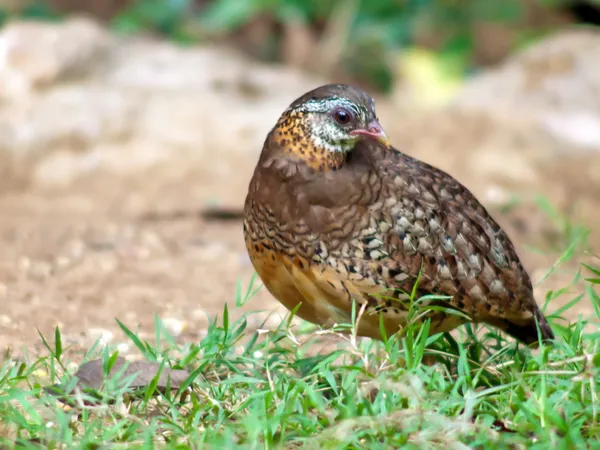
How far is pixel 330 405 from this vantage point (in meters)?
3.20

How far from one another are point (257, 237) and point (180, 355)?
648mm

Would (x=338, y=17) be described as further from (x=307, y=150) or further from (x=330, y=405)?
(x=330, y=405)

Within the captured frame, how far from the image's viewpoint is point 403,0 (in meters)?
10.6

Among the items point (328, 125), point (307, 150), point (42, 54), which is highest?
point (328, 125)

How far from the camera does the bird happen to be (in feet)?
11.2

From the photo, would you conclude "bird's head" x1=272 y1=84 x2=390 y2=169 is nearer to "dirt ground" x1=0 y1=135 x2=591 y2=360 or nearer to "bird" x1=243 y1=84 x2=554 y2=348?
"bird" x1=243 y1=84 x2=554 y2=348

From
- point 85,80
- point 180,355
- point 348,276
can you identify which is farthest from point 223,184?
point 348,276

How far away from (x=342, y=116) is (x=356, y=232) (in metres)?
0.42

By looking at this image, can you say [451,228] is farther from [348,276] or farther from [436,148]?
[436,148]

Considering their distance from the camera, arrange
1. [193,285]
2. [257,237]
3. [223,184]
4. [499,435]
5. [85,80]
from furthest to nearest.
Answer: [85,80], [223,184], [193,285], [257,237], [499,435]

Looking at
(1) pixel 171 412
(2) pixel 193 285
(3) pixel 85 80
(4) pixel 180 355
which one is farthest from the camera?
(3) pixel 85 80

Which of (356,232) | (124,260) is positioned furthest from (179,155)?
(356,232)

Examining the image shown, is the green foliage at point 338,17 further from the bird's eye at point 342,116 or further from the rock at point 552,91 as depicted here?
the bird's eye at point 342,116

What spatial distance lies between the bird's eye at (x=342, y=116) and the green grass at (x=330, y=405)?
0.79 meters
